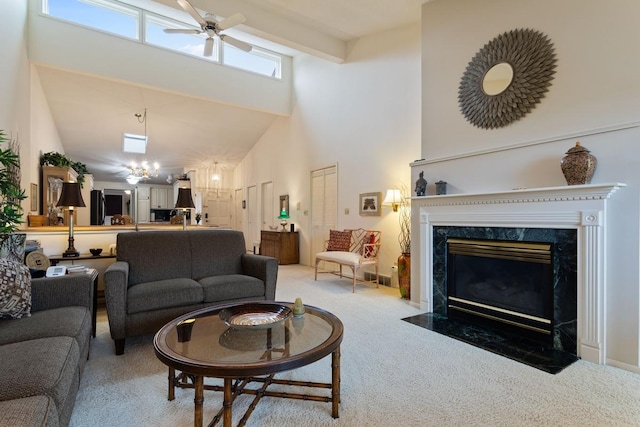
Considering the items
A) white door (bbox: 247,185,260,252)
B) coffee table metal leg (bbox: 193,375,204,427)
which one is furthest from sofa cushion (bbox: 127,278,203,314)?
white door (bbox: 247,185,260,252)

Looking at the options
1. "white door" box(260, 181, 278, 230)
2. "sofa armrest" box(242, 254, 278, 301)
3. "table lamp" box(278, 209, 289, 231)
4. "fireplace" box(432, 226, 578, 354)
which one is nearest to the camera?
"fireplace" box(432, 226, 578, 354)

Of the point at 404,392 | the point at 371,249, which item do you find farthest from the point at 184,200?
the point at 404,392

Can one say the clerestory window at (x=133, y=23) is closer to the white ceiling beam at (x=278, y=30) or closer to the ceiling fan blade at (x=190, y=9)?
the white ceiling beam at (x=278, y=30)

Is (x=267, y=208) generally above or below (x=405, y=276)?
above

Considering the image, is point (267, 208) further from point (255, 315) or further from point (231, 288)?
point (255, 315)

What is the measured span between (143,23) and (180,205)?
3.82 m

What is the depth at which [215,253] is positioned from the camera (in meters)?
3.24

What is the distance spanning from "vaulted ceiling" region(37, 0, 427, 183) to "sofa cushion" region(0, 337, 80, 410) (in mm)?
3883

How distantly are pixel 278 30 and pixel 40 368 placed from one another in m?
4.63

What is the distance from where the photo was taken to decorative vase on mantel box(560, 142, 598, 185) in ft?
7.64

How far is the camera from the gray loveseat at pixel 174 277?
2352 millimetres

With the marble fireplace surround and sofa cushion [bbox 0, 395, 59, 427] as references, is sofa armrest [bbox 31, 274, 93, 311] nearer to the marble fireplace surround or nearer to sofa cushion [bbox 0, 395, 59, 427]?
sofa cushion [bbox 0, 395, 59, 427]

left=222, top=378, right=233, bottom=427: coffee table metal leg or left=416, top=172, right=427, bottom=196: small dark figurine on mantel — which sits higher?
left=416, top=172, right=427, bottom=196: small dark figurine on mantel

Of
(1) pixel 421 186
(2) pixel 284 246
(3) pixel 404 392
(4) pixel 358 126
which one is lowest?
(3) pixel 404 392
